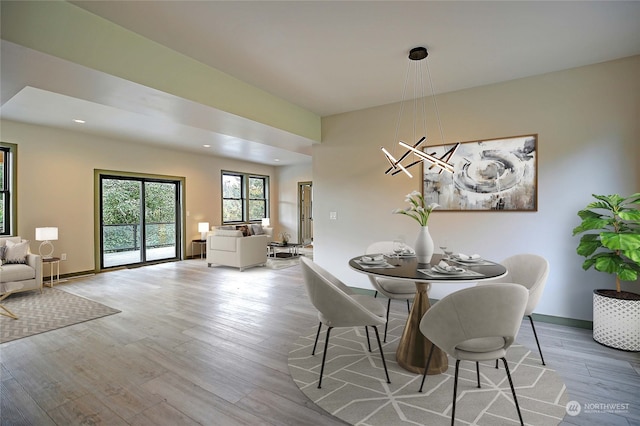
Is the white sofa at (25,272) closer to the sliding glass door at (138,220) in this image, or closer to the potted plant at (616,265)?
the sliding glass door at (138,220)

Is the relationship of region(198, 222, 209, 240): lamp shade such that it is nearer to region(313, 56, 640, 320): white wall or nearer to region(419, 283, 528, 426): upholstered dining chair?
region(313, 56, 640, 320): white wall

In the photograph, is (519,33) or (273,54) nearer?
(519,33)

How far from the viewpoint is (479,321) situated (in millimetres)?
1745

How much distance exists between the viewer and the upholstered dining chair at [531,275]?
2.42 m

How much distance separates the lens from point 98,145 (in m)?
6.44

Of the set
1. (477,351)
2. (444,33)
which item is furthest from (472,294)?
(444,33)

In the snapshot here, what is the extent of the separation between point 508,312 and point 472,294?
221 mm

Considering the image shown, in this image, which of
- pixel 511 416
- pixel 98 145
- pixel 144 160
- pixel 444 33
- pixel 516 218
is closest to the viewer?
pixel 511 416

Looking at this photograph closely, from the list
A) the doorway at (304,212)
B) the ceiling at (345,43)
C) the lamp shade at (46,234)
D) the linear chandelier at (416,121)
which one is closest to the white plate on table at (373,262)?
the linear chandelier at (416,121)

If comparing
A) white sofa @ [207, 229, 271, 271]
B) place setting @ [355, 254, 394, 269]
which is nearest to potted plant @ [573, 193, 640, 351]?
place setting @ [355, 254, 394, 269]

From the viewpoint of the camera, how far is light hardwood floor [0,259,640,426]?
6.45 ft

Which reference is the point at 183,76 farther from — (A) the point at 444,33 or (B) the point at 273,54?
(A) the point at 444,33

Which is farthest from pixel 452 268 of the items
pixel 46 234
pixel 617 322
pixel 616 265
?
pixel 46 234

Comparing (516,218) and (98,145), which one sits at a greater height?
(98,145)
